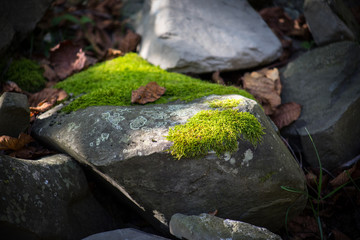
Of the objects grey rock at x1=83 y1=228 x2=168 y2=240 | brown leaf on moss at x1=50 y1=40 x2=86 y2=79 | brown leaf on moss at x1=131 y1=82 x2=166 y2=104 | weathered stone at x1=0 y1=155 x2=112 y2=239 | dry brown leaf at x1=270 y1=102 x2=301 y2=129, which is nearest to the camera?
weathered stone at x1=0 y1=155 x2=112 y2=239

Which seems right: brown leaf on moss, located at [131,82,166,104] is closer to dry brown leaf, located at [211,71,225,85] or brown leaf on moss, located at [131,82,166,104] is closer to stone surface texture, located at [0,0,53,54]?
dry brown leaf, located at [211,71,225,85]

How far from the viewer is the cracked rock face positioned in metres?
1.95

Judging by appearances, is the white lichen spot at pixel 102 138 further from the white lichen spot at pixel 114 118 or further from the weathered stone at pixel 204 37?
the weathered stone at pixel 204 37

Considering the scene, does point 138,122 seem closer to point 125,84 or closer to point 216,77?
point 125,84

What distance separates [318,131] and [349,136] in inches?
13.9

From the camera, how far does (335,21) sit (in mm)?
3371

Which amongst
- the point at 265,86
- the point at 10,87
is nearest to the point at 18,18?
the point at 10,87

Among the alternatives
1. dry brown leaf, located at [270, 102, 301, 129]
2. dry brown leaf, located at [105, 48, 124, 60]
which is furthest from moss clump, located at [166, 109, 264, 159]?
dry brown leaf, located at [105, 48, 124, 60]

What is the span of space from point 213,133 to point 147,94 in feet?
2.80

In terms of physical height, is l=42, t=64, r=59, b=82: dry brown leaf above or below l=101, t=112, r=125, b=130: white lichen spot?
below

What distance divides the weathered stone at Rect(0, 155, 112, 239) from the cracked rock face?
0.66 feet

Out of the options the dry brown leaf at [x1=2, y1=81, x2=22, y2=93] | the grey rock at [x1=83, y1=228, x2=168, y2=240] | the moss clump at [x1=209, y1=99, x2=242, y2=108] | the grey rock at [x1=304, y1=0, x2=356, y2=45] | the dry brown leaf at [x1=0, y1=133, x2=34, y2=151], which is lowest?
the grey rock at [x1=83, y1=228, x2=168, y2=240]

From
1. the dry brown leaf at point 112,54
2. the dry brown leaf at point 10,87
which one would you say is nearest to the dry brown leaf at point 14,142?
the dry brown leaf at point 10,87

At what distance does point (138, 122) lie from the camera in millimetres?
2150
